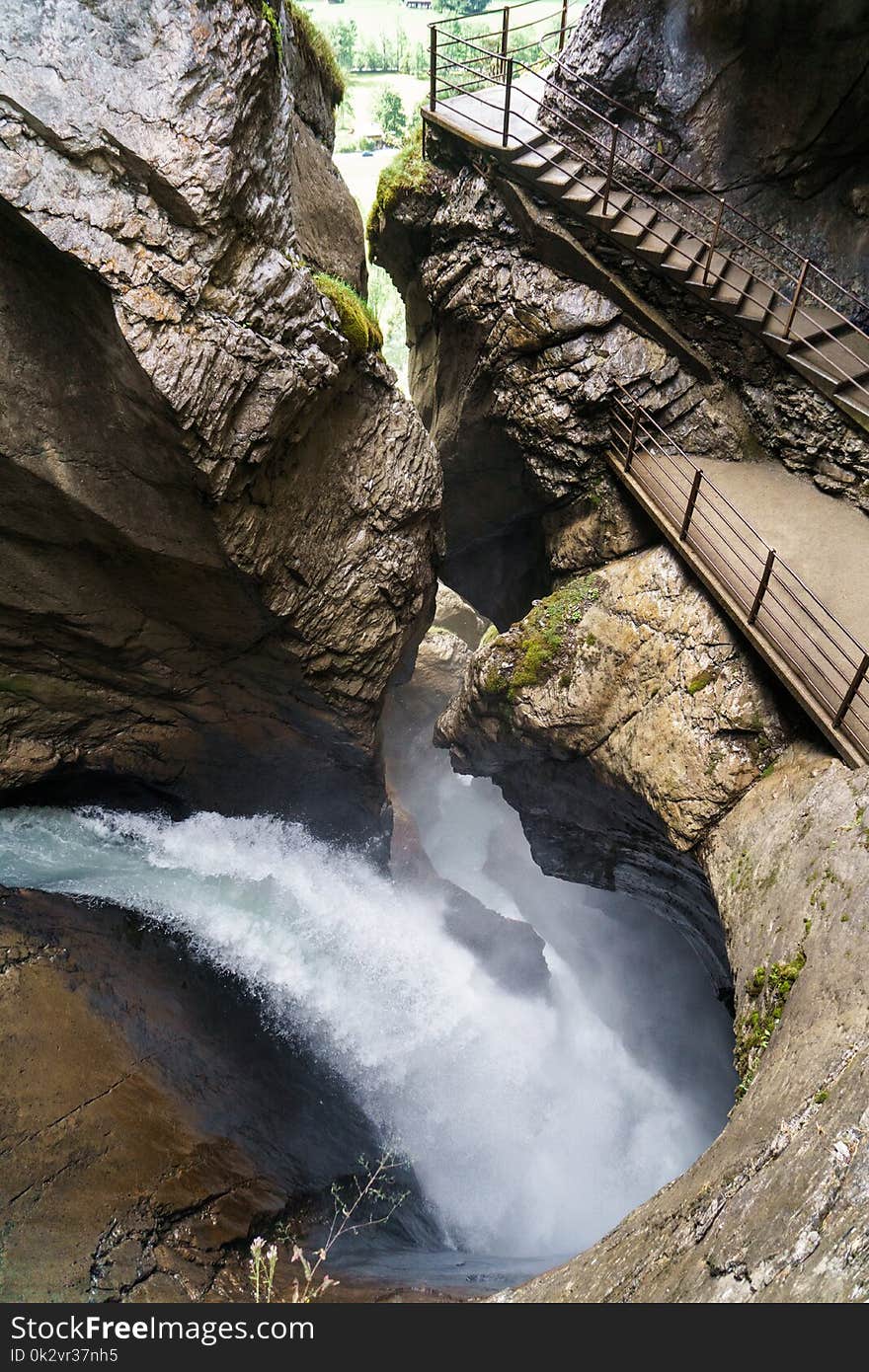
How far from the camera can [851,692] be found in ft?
17.6

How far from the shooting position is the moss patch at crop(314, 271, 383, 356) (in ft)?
23.2

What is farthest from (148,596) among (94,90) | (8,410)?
(94,90)

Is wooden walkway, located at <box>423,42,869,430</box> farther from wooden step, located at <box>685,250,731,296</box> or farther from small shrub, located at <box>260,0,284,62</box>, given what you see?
small shrub, located at <box>260,0,284,62</box>

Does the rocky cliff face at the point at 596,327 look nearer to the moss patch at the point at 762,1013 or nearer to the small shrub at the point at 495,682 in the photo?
the small shrub at the point at 495,682

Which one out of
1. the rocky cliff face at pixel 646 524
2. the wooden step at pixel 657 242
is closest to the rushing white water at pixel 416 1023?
the rocky cliff face at pixel 646 524

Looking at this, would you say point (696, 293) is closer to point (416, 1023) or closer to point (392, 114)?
point (416, 1023)

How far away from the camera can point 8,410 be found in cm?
578

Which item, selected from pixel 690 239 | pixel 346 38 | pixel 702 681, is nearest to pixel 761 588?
pixel 702 681

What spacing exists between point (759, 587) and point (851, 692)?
4.70 ft

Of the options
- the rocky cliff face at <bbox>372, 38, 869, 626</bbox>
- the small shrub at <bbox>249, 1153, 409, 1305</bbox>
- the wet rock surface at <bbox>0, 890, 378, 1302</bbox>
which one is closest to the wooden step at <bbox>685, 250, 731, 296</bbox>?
the rocky cliff face at <bbox>372, 38, 869, 626</bbox>

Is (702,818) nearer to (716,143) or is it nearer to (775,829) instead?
(775,829)

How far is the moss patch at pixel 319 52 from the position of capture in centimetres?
777

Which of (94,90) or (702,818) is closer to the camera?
(94,90)
